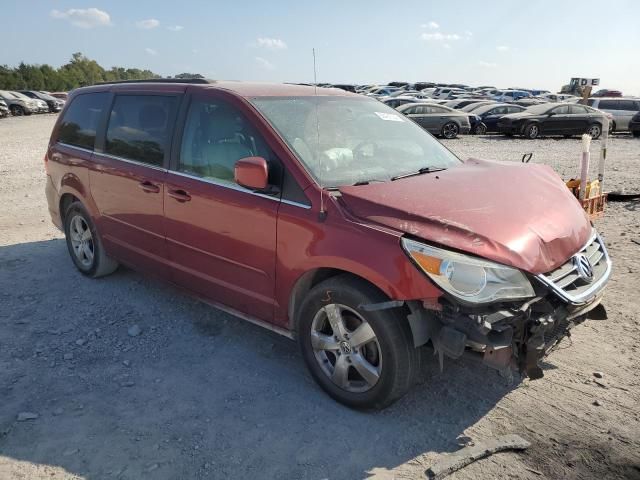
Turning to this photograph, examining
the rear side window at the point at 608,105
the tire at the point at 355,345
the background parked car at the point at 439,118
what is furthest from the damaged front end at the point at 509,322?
the rear side window at the point at 608,105

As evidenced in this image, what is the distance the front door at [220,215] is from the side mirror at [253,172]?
133 millimetres

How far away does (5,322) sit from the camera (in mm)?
4469

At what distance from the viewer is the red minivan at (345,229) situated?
2809mm

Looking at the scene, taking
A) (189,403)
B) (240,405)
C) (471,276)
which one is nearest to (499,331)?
(471,276)

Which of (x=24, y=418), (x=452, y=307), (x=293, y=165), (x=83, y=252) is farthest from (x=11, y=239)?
(x=452, y=307)

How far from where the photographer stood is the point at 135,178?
439 centimetres

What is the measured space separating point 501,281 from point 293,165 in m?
1.44

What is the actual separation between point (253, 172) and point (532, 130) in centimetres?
2027

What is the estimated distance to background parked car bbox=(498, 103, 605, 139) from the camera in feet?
68.9

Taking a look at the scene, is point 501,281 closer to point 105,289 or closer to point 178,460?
point 178,460

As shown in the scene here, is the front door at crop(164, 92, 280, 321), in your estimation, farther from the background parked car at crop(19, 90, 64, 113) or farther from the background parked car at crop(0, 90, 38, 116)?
the background parked car at crop(19, 90, 64, 113)

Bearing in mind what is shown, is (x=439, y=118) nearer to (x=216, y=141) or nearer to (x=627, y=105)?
(x=627, y=105)

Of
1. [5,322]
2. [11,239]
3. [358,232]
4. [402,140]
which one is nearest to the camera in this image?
[358,232]

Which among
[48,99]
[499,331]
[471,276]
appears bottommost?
[499,331]
